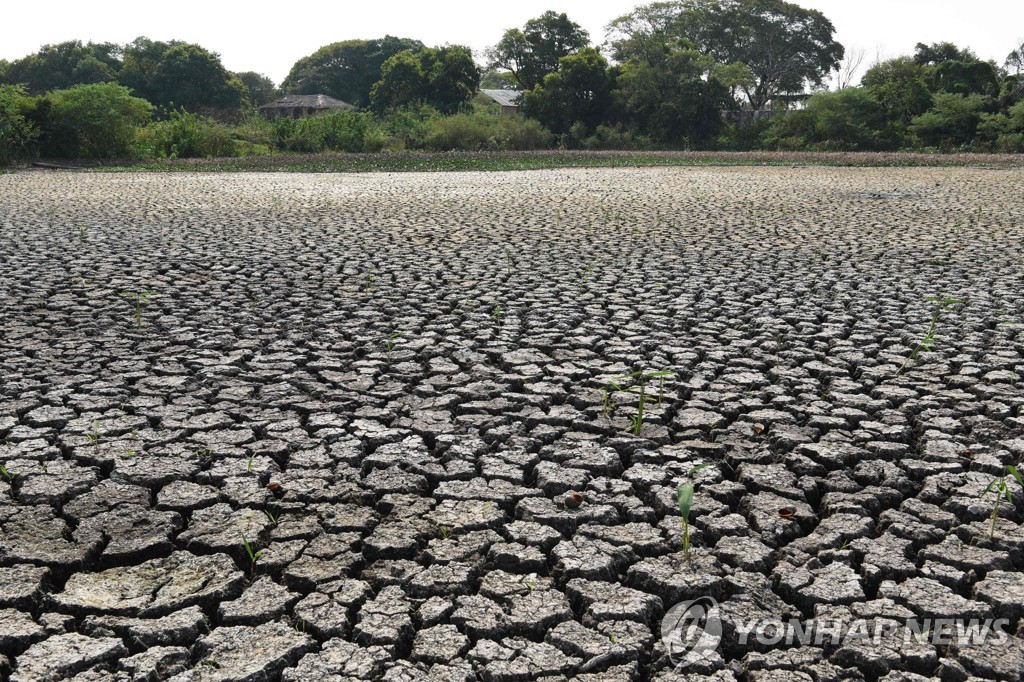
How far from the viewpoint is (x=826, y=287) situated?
6.71m

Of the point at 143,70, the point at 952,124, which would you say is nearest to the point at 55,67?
the point at 143,70

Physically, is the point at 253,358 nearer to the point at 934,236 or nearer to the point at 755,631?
the point at 755,631

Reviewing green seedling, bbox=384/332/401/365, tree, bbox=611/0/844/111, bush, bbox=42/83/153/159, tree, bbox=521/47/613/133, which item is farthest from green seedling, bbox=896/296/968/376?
tree, bbox=611/0/844/111

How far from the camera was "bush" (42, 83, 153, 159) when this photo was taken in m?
23.7

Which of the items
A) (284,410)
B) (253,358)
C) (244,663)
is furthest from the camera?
(253,358)

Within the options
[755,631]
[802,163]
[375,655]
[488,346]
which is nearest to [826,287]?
[488,346]

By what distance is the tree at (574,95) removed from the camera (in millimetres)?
35812

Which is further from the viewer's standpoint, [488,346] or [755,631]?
[488,346]

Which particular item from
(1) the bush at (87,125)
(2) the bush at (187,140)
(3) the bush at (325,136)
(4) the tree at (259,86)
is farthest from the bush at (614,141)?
(4) the tree at (259,86)

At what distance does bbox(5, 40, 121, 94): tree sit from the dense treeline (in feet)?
0.40

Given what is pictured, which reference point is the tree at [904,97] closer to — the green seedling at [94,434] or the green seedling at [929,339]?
the green seedling at [929,339]

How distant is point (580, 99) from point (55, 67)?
35.6m

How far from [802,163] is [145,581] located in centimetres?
2450

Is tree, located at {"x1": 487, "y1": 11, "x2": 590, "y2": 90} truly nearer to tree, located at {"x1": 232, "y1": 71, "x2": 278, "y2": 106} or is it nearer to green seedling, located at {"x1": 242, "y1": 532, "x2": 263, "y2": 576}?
tree, located at {"x1": 232, "y1": 71, "x2": 278, "y2": 106}
